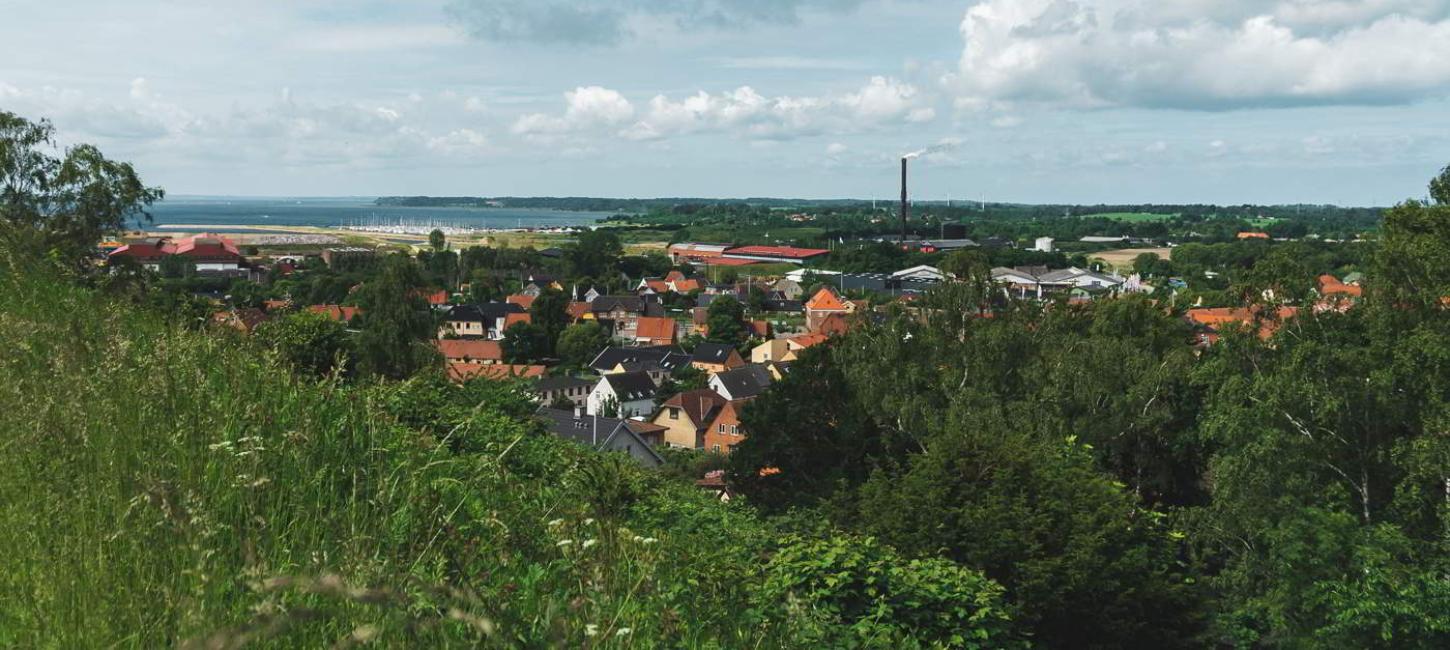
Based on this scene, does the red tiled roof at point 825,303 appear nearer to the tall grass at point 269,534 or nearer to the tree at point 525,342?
the tree at point 525,342

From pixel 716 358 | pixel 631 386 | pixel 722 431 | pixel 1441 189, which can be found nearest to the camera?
pixel 1441 189

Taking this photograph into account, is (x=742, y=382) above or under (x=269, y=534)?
under

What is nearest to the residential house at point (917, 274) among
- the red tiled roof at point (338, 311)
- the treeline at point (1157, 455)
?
the red tiled roof at point (338, 311)

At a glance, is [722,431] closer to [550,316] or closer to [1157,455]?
[1157,455]

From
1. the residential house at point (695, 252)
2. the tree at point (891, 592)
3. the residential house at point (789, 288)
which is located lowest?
the residential house at point (789, 288)

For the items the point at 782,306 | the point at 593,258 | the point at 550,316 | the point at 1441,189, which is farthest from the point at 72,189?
the point at 593,258
